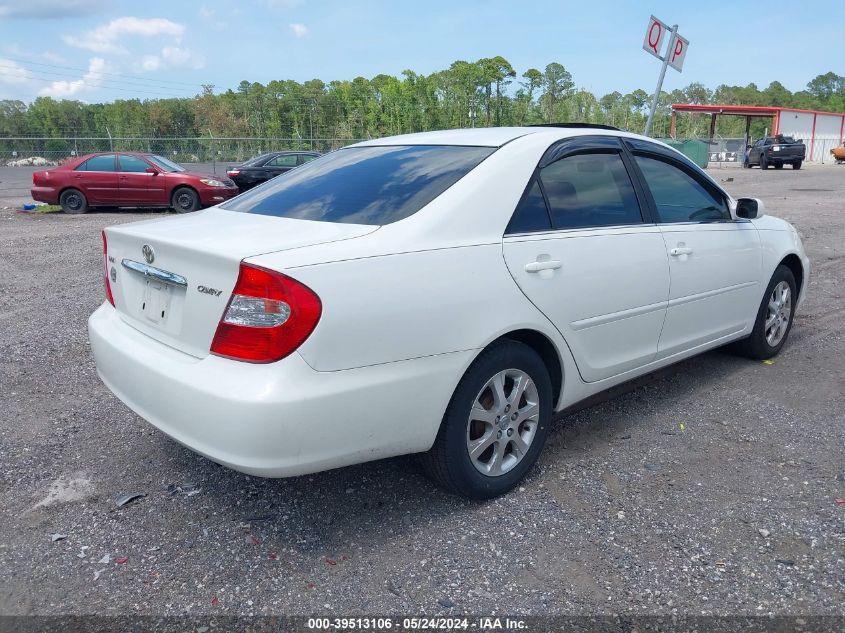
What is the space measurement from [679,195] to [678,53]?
5.77 m

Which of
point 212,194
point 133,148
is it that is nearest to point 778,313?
point 212,194

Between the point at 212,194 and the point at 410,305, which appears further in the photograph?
the point at 212,194

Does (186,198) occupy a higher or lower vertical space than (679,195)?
lower

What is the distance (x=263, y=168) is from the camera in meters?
19.4

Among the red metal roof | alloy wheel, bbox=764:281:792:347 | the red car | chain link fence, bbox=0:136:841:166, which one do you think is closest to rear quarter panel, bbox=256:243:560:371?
alloy wheel, bbox=764:281:792:347

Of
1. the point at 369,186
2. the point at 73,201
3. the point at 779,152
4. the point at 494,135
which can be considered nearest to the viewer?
the point at 369,186

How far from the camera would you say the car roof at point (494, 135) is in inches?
135

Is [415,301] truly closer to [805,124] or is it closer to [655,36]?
[655,36]

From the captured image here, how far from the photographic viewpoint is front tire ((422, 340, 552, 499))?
2887mm

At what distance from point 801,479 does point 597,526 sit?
3.75 feet

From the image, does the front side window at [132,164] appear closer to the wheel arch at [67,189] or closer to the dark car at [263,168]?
the wheel arch at [67,189]

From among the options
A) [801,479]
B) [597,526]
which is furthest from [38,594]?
[801,479]

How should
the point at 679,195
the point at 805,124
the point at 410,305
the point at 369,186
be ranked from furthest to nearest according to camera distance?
the point at 805,124 < the point at 679,195 < the point at 369,186 < the point at 410,305

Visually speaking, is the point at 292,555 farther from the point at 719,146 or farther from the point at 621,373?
the point at 719,146
